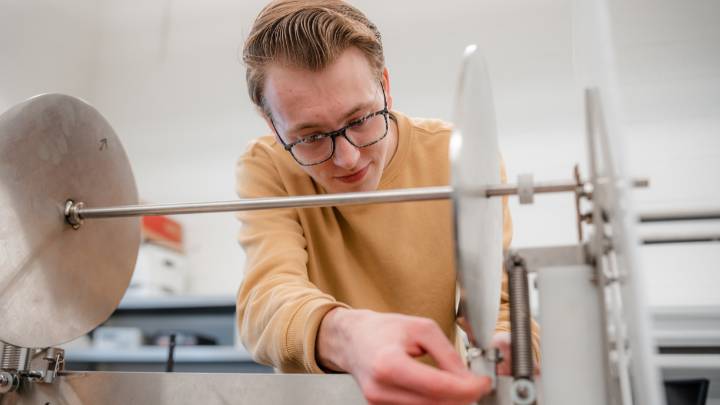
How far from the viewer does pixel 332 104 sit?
0.96 m

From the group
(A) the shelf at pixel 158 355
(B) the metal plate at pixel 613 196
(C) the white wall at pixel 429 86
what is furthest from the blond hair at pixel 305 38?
(A) the shelf at pixel 158 355

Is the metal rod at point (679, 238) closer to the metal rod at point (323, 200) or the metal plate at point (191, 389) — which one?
the metal rod at point (323, 200)

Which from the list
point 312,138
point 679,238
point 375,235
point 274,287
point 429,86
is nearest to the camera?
point 679,238

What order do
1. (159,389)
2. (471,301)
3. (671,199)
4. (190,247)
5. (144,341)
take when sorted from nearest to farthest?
(471,301) < (159,389) < (671,199) < (144,341) < (190,247)

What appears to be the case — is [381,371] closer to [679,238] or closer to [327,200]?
[327,200]

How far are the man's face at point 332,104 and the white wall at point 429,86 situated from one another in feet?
4.72

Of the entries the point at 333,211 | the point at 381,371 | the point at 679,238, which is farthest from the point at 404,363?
the point at 333,211

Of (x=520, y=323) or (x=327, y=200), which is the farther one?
(x=327, y=200)

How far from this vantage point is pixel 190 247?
321 centimetres

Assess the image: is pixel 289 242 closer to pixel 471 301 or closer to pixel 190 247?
pixel 471 301

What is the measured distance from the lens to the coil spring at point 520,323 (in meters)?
0.61

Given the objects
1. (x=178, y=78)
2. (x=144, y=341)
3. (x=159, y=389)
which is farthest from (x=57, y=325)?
(x=178, y=78)

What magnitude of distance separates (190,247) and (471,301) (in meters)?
2.81

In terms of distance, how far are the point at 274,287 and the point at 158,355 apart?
193 centimetres
